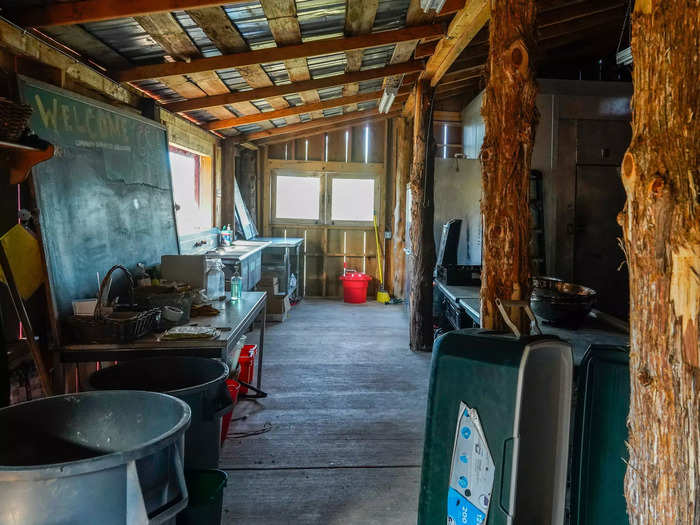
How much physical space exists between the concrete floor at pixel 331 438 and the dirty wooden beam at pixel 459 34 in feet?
10.2

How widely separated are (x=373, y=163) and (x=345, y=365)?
478cm

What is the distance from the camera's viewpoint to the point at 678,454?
48.1 inches

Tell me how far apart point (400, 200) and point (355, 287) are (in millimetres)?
1643

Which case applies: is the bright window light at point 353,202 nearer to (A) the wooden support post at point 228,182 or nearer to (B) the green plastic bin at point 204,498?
(A) the wooden support post at point 228,182

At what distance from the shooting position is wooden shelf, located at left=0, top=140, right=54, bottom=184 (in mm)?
2469

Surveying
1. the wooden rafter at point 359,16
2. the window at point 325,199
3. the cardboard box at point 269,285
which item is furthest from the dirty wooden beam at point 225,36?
the window at point 325,199

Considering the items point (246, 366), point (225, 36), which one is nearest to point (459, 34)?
Result: point (225, 36)

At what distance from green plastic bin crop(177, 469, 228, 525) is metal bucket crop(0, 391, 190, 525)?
454mm

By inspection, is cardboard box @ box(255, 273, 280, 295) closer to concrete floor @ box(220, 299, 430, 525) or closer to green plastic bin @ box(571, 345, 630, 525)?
concrete floor @ box(220, 299, 430, 525)

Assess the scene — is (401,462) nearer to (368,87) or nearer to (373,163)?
(368,87)

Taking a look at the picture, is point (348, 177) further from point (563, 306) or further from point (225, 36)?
point (563, 306)

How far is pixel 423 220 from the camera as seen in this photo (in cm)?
581

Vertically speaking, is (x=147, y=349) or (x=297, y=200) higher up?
(x=297, y=200)

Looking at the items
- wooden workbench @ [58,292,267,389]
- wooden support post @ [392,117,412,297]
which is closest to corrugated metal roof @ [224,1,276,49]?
wooden workbench @ [58,292,267,389]
